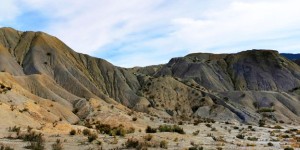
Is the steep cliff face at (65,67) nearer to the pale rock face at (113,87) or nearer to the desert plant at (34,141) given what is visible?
the pale rock face at (113,87)

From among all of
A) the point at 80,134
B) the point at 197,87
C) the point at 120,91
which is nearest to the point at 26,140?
the point at 80,134

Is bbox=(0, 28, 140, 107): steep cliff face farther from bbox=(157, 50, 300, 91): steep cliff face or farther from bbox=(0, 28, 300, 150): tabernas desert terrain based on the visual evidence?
bbox=(157, 50, 300, 91): steep cliff face

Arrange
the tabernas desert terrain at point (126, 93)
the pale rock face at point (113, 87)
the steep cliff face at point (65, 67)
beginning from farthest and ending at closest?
the steep cliff face at point (65, 67) → the pale rock face at point (113, 87) → the tabernas desert terrain at point (126, 93)

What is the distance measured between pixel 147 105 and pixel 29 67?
1075 inches

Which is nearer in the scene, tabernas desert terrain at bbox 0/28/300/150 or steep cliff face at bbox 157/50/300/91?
tabernas desert terrain at bbox 0/28/300/150

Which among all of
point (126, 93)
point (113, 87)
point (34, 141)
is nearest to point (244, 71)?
point (126, 93)

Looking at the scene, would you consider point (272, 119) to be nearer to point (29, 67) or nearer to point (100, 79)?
point (100, 79)

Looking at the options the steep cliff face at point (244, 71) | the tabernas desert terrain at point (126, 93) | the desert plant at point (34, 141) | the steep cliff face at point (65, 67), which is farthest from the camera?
the steep cliff face at point (244, 71)

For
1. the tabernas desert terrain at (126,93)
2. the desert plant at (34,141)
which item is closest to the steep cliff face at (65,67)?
the tabernas desert terrain at (126,93)

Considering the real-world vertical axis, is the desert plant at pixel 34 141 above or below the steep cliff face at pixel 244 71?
below

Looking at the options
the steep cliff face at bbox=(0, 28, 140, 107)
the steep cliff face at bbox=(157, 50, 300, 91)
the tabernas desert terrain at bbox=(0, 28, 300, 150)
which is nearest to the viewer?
the tabernas desert terrain at bbox=(0, 28, 300, 150)

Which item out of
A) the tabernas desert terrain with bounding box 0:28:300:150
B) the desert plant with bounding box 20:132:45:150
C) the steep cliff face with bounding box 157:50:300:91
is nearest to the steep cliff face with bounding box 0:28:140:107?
the tabernas desert terrain with bounding box 0:28:300:150

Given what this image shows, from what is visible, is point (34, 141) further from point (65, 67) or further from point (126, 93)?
point (126, 93)

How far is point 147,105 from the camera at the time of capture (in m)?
96.8
